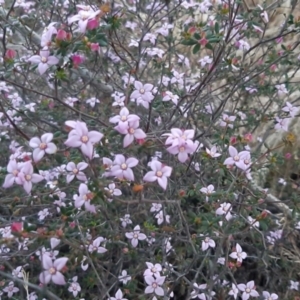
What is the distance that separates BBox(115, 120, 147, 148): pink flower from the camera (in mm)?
1859

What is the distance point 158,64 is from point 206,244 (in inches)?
47.7

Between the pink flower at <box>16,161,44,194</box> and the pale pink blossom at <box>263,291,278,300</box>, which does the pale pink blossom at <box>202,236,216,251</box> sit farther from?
the pink flower at <box>16,161,44,194</box>

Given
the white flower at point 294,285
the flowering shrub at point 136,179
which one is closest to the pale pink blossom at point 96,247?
the flowering shrub at point 136,179

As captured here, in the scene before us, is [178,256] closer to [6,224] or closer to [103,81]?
[6,224]

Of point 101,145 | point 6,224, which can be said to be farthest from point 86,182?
point 6,224

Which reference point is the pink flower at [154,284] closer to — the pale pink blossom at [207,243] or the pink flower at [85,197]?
the pale pink blossom at [207,243]

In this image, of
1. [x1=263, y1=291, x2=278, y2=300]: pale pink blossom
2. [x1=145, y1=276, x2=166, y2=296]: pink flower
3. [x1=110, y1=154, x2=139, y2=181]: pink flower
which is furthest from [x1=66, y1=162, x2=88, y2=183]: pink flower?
[x1=263, y1=291, x2=278, y2=300]: pale pink blossom

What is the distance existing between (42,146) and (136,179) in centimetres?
69

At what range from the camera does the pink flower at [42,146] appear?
183 cm

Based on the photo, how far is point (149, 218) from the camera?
2.77 metres

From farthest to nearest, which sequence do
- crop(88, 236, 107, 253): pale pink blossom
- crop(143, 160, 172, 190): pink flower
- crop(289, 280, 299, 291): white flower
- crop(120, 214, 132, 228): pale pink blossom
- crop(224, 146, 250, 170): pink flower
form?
1. crop(289, 280, 299, 291): white flower
2. crop(120, 214, 132, 228): pale pink blossom
3. crop(88, 236, 107, 253): pale pink blossom
4. crop(224, 146, 250, 170): pink flower
5. crop(143, 160, 172, 190): pink flower

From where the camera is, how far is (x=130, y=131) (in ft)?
6.16

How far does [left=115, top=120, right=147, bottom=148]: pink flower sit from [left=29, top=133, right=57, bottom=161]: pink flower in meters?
0.24

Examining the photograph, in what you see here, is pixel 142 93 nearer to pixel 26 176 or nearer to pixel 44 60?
pixel 44 60
